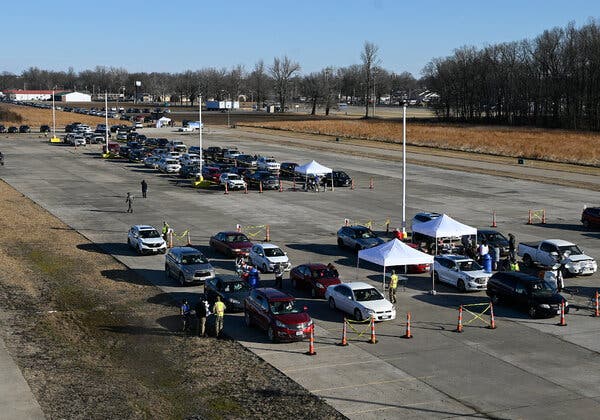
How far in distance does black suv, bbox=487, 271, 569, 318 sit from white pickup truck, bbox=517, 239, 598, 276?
215 inches

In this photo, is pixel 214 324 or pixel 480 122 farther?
pixel 480 122

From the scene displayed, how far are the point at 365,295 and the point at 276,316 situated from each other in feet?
12.7

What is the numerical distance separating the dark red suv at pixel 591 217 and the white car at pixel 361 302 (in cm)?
2181

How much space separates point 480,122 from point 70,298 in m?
143

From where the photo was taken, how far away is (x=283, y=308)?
23.2m

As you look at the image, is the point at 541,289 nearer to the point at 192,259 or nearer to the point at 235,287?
the point at 235,287

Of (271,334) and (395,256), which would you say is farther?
(395,256)

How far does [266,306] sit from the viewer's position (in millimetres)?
23328

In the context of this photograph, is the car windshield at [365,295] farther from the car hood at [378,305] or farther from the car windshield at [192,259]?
the car windshield at [192,259]

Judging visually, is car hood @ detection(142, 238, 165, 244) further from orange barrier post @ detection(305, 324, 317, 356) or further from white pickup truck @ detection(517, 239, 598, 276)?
white pickup truck @ detection(517, 239, 598, 276)

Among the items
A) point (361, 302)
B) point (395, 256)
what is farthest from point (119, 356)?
point (395, 256)

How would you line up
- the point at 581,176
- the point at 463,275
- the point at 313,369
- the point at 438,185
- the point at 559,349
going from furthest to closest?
the point at 581,176
the point at 438,185
the point at 463,275
the point at 559,349
the point at 313,369

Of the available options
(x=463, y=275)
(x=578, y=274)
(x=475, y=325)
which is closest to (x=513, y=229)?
(x=578, y=274)

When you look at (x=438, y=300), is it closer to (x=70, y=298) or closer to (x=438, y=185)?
(x=70, y=298)
